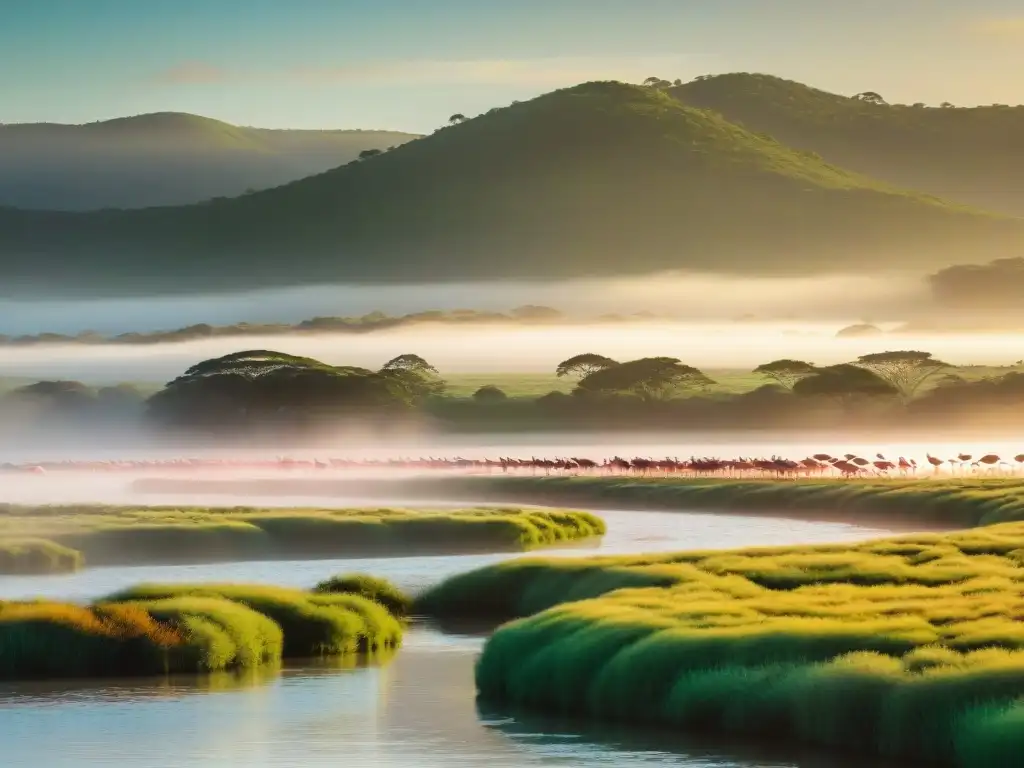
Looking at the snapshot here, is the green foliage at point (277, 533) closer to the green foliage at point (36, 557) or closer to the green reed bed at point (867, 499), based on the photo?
the green foliage at point (36, 557)

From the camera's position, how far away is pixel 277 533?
129 metres

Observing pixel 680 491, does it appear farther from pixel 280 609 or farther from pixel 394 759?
pixel 394 759

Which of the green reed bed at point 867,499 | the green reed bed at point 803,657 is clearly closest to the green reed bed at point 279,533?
the green reed bed at point 867,499

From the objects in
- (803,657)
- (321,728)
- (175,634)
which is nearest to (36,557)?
(175,634)

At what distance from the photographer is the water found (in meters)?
47.8

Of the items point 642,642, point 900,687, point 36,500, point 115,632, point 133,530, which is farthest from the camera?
point 36,500

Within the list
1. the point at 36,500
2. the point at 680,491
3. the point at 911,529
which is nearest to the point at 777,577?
the point at 911,529

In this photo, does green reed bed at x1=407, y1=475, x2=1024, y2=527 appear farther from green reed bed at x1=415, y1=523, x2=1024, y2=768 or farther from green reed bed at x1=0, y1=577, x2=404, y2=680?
green reed bed at x1=0, y1=577, x2=404, y2=680

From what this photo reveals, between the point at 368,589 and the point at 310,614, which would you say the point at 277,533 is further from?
the point at 310,614

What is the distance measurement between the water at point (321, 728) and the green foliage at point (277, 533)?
170ft

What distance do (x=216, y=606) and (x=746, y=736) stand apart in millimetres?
21936

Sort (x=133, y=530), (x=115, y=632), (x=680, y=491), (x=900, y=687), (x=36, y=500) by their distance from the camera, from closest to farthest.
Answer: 1. (x=900, y=687)
2. (x=115, y=632)
3. (x=133, y=530)
4. (x=36, y=500)
5. (x=680, y=491)

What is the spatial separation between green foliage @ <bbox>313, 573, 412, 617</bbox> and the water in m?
8.55

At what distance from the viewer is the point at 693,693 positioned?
51.9 metres
